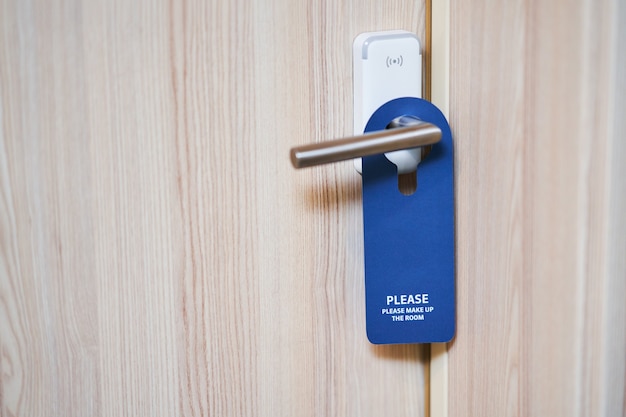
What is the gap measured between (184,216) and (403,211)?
0.58ft

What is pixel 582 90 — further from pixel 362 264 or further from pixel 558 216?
pixel 362 264

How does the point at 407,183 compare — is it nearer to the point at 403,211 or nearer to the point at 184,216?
the point at 403,211

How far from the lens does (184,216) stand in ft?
1.38

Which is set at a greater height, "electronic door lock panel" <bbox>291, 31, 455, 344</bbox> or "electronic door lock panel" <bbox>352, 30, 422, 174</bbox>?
"electronic door lock panel" <bbox>352, 30, 422, 174</bbox>

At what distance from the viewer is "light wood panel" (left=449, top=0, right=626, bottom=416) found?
0.38 metres

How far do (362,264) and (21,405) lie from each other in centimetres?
32

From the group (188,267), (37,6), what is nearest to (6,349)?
(188,267)

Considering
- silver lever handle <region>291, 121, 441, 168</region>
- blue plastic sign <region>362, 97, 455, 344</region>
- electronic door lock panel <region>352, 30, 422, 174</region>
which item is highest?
electronic door lock panel <region>352, 30, 422, 174</region>

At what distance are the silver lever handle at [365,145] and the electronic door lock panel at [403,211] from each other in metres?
0.03

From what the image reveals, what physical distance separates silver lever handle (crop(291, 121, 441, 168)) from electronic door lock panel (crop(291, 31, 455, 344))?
27 millimetres

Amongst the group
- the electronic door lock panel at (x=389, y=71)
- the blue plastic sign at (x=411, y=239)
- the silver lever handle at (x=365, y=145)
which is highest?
the electronic door lock panel at (x=389, y=71)

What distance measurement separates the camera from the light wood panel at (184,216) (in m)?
0.41

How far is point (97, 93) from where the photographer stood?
1.36ft

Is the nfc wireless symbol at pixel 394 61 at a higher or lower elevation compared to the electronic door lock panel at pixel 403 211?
higher
